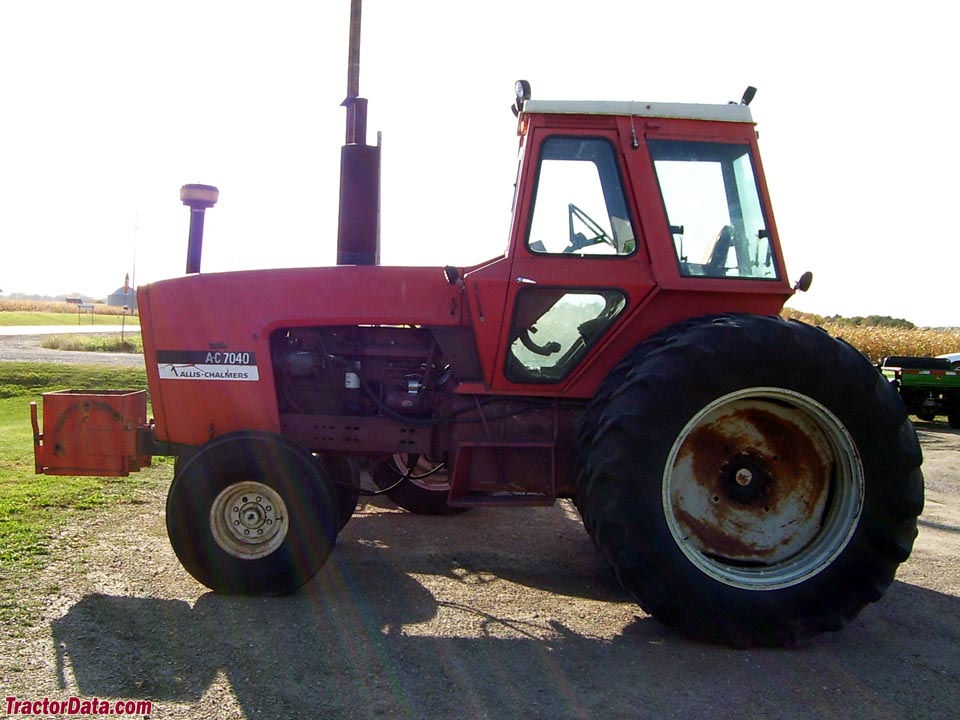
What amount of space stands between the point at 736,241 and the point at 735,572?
5.95ft

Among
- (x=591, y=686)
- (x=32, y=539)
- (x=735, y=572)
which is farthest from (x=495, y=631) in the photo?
(x=32, y=539)

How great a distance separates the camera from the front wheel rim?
480 centimetres

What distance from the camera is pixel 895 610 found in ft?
16.1

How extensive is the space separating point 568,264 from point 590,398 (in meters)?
0.77

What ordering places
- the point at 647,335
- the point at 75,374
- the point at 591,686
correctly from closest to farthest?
the point at 591,686 → the point at 647,335 → the point at 75,374

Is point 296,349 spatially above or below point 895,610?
above

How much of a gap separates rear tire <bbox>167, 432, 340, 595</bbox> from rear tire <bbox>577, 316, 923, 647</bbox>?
1494mm

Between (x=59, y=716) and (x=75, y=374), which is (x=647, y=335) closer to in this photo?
(x=59, y=716)

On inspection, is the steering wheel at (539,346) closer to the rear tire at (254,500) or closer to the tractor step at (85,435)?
the rear tire at (254,500)

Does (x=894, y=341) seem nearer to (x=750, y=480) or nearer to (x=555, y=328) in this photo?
(x=750, y=480)

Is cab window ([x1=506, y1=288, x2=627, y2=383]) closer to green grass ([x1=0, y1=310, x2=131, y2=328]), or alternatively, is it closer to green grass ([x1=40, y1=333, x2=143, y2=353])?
green grass ([x1=40, y1=333, x2=143, y2=353])

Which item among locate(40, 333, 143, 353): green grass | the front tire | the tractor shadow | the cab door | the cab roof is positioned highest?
the cab roof

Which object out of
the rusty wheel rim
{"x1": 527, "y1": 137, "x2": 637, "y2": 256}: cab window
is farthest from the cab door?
the rusty wheel rim

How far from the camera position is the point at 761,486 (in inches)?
185
